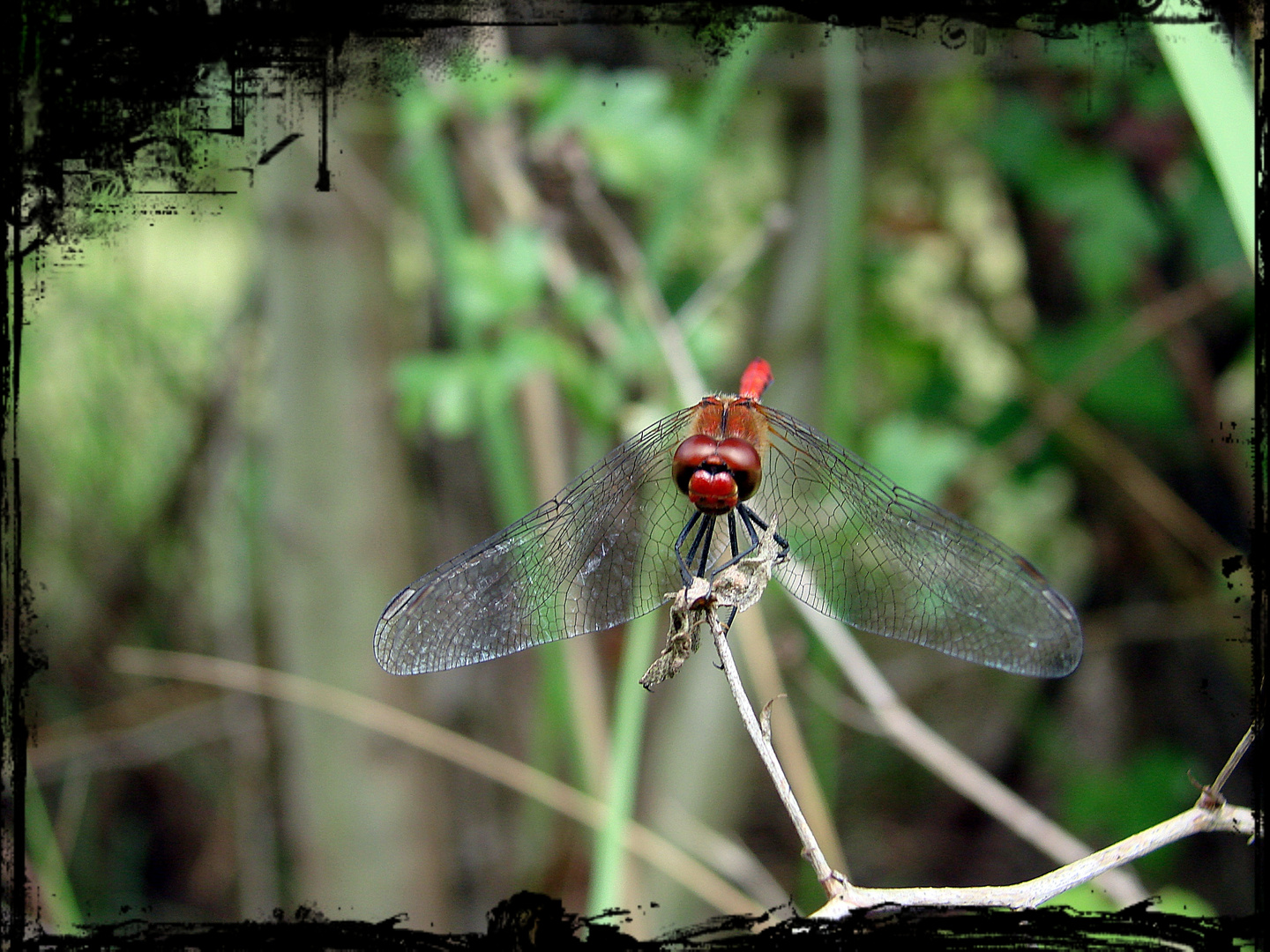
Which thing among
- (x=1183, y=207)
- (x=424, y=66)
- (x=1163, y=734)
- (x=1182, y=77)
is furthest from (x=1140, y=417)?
(x=424, y=66)

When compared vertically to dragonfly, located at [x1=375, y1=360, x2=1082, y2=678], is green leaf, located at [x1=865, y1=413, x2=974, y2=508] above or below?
above

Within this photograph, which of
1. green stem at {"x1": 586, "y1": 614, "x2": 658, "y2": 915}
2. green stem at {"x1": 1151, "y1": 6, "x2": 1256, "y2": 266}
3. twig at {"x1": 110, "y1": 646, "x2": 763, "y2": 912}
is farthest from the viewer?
twig at {"x1": 110, "y1": 646, "x2": 763, "y2": 912}

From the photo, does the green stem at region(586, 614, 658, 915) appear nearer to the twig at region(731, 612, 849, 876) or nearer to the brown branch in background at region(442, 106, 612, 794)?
the twig at region(731, 612, 849, 876)

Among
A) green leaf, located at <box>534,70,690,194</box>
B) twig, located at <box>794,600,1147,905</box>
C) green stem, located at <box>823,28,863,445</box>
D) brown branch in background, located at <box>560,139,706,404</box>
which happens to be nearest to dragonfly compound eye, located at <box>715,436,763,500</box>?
twig, located at <box>794,600,1147,905</box>

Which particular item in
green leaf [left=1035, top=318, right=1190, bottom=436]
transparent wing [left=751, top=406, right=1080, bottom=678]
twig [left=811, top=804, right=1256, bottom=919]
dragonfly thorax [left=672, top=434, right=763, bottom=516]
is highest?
green leaf [left=1035, top=318, right=1190, bottom=436]

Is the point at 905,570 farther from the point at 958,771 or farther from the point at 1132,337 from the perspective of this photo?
the point at 1132,337

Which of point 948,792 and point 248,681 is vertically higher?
point 248,681

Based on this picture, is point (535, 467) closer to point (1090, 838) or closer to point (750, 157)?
point (750, 157)

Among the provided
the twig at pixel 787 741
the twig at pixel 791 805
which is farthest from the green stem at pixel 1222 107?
the twig at pixel 787 741
